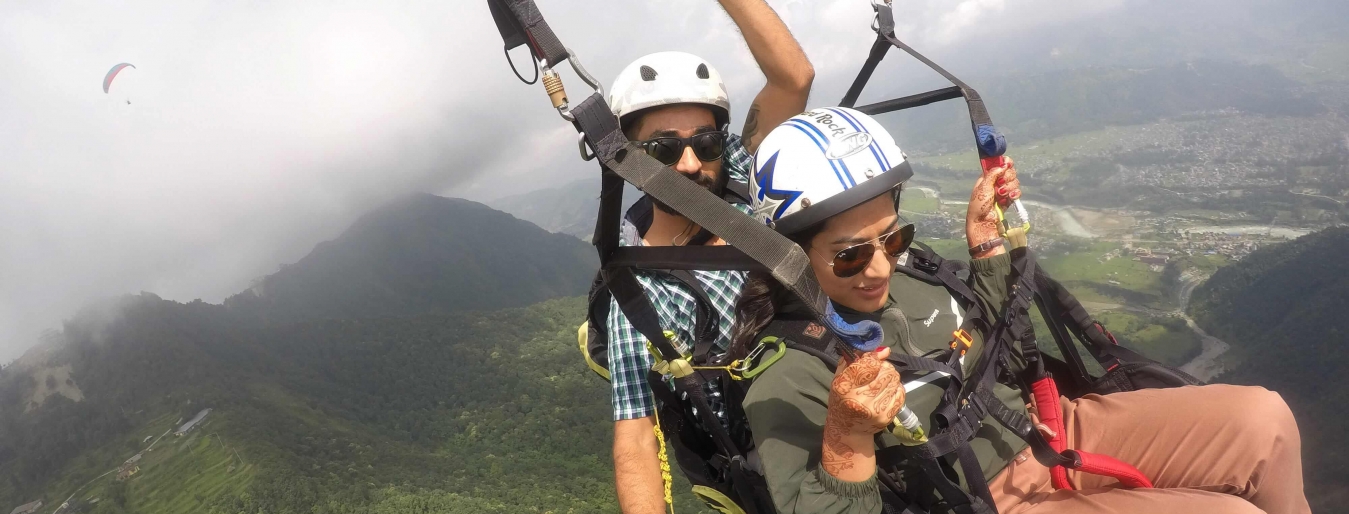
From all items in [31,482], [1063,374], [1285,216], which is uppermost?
[1063,374]

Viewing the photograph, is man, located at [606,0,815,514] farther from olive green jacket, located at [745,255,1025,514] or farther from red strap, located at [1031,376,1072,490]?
red strap, located at [1031,376,1072,490]

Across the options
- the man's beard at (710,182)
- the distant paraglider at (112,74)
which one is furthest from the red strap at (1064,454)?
the distant paraglider at (112,74)

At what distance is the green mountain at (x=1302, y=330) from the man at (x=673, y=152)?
57159 mm

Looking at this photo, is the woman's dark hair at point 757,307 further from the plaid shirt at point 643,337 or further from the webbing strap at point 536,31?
the webbing strap at point 536,31

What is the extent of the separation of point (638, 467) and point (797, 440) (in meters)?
1.11

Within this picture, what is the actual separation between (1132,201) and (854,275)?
17112 cm

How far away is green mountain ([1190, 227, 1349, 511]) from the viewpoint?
44.7 m

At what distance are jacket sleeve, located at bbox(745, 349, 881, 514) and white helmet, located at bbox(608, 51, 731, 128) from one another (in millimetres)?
1709

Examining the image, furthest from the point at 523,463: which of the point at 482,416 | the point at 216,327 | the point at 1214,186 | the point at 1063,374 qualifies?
the point at 1214,186

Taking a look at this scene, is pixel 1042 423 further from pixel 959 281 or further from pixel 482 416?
pixel 482 416

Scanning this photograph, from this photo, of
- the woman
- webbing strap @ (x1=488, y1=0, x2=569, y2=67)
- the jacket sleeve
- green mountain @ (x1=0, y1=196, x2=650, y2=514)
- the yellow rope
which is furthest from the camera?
green mountain @ (x1=0, y1=196, x2=650, y2=514)

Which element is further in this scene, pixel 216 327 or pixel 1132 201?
pixel 216 327

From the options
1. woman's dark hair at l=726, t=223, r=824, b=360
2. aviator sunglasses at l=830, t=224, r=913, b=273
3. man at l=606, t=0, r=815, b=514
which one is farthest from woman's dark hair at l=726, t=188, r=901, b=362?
man at l=606, t=0, r=815, b=514

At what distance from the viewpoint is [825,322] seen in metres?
1.63
